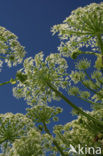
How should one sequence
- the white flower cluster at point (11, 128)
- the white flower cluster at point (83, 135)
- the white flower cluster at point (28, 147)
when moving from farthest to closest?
1. the white flower cluster at point (11, 128)
2. the white flower cluster at point (83, 135)
3. the white flower cluster at point (28, 147)

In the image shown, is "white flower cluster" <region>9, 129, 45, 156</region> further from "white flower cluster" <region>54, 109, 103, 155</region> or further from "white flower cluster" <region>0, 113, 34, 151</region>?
"white flower cluster" <region>0, 113, 34, 151</region>

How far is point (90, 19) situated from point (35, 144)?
16.7ft

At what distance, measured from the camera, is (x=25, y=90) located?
33.3 feet

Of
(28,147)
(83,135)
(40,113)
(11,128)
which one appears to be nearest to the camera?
(28,147)

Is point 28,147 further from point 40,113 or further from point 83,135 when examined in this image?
point 40,113

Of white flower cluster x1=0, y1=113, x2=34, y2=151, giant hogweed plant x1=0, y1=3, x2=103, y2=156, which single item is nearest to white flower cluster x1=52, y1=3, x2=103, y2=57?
giant hogweed plant x1=0, y1=3, x2=103, y2=156

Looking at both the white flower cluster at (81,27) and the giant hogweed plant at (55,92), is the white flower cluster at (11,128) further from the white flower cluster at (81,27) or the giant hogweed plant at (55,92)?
the white flower cluster at (81,27)

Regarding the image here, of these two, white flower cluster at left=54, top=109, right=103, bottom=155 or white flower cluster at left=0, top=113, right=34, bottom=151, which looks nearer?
white flower cluster at left=54, top=109, right=103, bottom=155

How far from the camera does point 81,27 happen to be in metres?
8.59

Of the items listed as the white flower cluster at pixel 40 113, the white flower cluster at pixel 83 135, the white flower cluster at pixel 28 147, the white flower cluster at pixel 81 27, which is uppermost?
the white flower cluster at pixel 81 27

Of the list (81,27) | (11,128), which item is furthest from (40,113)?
(81,27)

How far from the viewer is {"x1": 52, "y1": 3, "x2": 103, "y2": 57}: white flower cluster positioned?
812 centimetres

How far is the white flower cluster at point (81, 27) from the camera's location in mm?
8117

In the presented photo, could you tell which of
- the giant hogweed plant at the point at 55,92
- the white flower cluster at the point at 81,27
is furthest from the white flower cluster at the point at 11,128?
the white flower cluster at the point at 81,27
